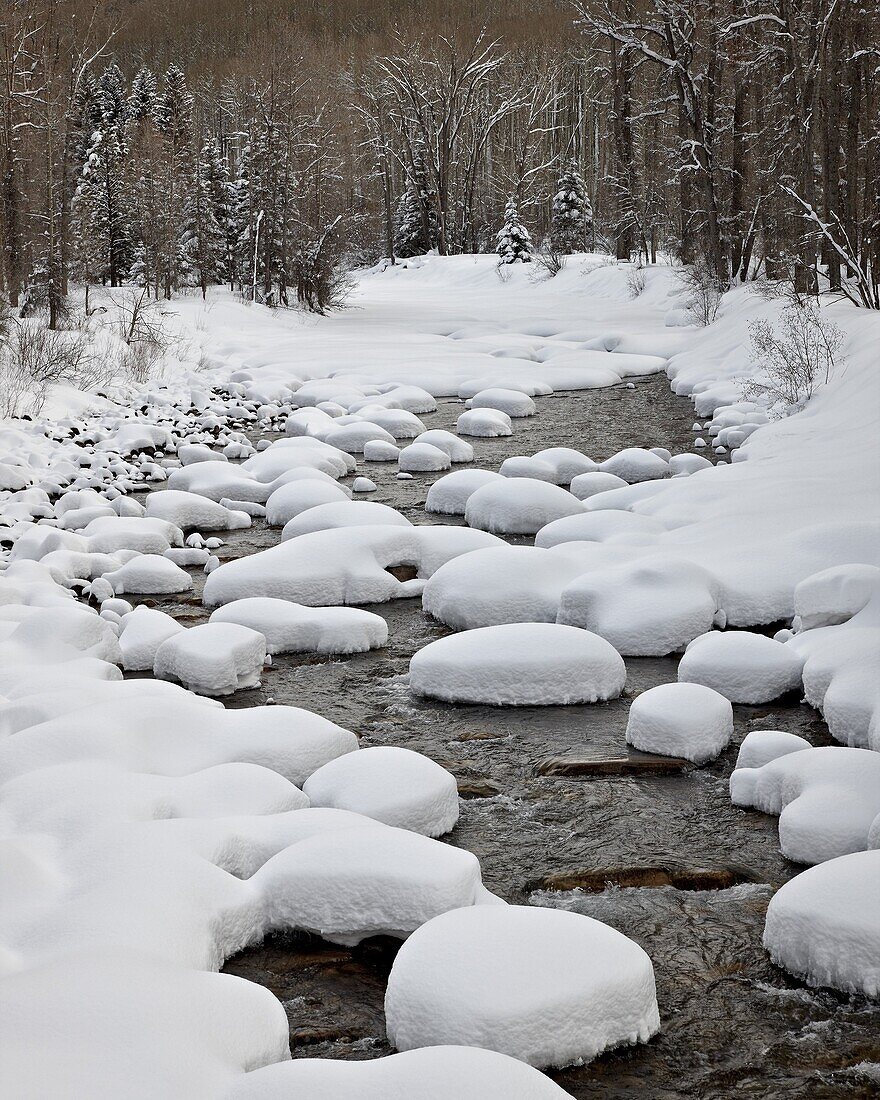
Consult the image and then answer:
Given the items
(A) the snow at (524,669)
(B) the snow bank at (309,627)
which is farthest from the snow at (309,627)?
(A) the snow at (524,669)

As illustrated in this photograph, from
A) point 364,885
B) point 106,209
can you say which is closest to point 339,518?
point 364,885

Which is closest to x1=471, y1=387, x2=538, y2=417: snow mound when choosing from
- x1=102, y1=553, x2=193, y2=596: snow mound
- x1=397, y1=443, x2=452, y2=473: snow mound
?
x1=397, y1=443, x2=452, y2=473: snow mound

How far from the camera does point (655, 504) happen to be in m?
7.36

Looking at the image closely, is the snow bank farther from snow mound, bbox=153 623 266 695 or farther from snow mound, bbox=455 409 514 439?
snow mound, bbox=455 409 514 439

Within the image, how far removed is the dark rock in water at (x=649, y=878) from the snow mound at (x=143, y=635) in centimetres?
242

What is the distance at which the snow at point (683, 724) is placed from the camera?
4.13m

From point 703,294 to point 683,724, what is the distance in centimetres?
1475

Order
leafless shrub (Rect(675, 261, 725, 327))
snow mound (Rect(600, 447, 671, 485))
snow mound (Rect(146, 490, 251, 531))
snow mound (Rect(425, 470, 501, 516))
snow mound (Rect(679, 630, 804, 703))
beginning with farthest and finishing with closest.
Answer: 1. leafless shrub (Rect(675, 261, 725, 327))
2. snow mound (Rect(600, 447, 671, 485))
3. snow mound (Rect(425, 470, 501, 516))
4. snow mound (Rect(146, 490, 251, 531))
5. snow mound (Rect(679, 630, 804, 703))

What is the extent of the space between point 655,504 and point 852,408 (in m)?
2.13

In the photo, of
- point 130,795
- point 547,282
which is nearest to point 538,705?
point 130,795

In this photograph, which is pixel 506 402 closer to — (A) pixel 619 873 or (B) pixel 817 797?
(B) pixel 817 797

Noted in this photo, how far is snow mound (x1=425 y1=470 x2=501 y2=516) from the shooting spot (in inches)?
313

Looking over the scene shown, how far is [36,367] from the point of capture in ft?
36.3

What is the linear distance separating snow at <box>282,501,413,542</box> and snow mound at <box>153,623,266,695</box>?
1.89 m
